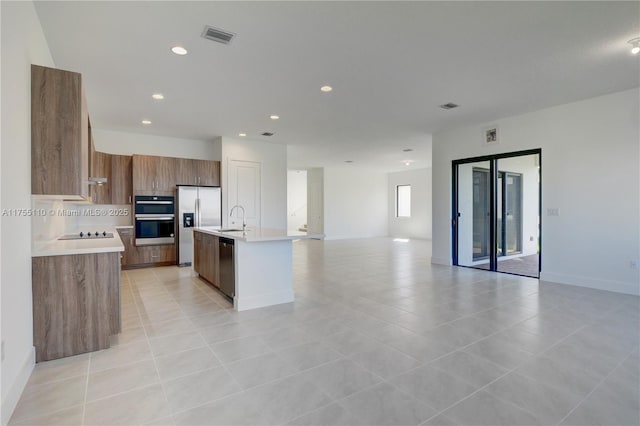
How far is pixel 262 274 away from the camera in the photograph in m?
3.88

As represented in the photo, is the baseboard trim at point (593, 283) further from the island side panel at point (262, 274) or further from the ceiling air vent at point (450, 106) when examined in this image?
the island side panel at point (262, 274)

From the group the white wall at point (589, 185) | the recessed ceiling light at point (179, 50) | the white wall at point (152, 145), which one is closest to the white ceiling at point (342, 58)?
the recessed ceiling light at point (179, 50)

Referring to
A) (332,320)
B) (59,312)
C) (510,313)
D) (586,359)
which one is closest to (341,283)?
(332,320)

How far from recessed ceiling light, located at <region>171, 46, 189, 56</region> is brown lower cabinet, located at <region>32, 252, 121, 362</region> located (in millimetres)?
2093

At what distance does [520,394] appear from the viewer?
2.02 m

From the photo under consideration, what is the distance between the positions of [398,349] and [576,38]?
3351mm

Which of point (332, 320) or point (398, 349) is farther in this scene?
point (332, 320)

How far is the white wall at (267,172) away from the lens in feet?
23.7

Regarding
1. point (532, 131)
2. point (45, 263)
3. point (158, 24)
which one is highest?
point (158, 24)

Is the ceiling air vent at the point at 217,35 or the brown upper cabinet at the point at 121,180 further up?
the ceiling air vent at the point at 217,35

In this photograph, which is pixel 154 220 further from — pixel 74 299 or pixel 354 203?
pixel 354 203

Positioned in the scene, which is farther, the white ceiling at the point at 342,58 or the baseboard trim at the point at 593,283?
the baseboard trim at the point at 593,283

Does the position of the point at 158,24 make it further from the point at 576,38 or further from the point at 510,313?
the point at 510,313

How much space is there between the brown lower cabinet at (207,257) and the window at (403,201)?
961 cm
